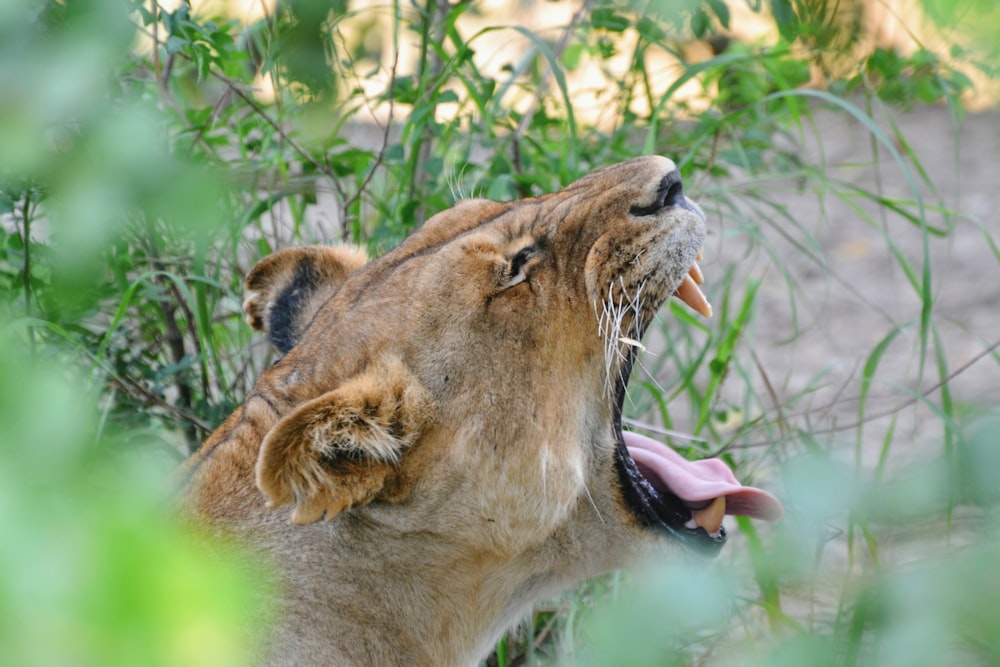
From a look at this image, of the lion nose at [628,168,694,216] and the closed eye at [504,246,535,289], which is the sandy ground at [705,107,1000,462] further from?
the closed eye at [504,246,535,289]

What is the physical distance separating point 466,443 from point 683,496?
1.99ft

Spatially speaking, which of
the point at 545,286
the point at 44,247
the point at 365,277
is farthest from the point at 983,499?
the point at 44,247

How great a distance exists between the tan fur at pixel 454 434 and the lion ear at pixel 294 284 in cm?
13

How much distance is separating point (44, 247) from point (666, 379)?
8.68 feet

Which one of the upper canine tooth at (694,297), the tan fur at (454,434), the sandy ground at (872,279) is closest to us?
the tan fur at (454,434)

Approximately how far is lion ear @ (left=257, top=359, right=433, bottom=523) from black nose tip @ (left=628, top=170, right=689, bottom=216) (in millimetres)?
651

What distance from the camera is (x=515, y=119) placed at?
3.73 metres

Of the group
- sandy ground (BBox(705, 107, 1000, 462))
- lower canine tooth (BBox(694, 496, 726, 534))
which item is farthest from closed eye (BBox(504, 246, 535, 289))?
sandy ground (BBox(705, 107, 1000, 462))

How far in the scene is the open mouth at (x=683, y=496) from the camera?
8.11 feet

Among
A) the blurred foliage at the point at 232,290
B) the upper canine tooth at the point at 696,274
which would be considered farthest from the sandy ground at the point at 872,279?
the upper canine tooth at the point at 696,274

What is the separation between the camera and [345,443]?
1.94m

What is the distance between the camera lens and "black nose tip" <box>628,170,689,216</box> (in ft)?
8.05

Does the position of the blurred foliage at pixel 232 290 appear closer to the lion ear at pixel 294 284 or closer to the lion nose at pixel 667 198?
the lion ear at pixel 294 284

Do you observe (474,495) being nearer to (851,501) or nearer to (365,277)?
(365,277)
